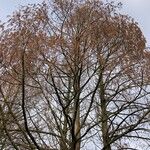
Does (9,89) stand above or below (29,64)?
above

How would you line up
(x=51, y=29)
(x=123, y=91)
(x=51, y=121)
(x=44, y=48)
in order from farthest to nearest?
(x=123, y=91) → (x=51, y=121) → (x=51, y=29) → (x=44, y=48)

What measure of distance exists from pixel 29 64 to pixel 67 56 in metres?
0.94

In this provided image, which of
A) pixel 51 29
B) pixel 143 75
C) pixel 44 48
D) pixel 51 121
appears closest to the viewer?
pixel 44 48

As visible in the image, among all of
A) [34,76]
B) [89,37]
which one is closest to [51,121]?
[34,76]

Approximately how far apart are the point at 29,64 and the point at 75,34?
4.36 feet

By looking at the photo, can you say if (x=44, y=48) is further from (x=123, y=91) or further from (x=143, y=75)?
(x=123, y=91)

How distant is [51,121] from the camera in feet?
41.3

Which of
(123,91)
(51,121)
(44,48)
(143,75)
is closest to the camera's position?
(44,48)

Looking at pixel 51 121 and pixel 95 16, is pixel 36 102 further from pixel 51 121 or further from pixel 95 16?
pixel 95 16

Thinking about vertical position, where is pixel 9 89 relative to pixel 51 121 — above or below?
above

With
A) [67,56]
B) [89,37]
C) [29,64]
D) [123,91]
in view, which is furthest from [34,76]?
[123,91]

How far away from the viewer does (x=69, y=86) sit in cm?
1184

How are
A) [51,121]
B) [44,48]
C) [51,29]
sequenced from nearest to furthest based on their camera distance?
[44,48] → [51,29] → [51,121]

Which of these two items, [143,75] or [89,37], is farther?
[143,75]
